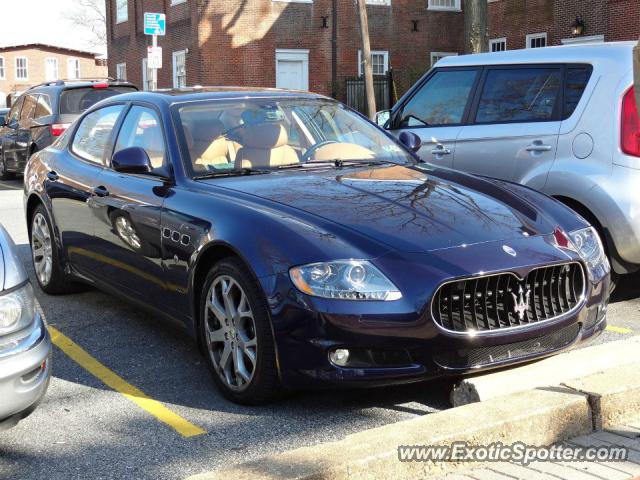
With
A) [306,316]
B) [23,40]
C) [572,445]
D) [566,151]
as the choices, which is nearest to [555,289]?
[572,445]

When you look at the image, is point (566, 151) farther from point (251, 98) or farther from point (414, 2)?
point (414, 2)

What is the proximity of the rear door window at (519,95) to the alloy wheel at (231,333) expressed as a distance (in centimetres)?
324

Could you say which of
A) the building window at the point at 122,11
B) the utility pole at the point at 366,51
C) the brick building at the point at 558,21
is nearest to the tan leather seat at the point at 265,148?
the utility pole at the point at 366,51

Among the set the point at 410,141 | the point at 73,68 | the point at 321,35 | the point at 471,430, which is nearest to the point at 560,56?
the point at 410,141

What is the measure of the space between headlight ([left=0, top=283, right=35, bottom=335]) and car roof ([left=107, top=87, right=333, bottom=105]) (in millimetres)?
2147

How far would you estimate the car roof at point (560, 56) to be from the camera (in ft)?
20.8

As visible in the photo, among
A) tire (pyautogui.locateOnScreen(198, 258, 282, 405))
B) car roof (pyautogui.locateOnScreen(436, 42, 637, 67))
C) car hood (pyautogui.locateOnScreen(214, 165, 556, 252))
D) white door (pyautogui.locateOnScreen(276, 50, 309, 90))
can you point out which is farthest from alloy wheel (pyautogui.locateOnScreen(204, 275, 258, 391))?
white door (pyautogui.locateOnScreen(276, 50, 309, 90))

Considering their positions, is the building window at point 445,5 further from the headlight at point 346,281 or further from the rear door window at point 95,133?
the headlight at point 346,281

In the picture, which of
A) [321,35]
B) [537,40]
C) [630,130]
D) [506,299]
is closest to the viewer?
[506,299]

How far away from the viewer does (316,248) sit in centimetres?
413

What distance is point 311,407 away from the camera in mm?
4441

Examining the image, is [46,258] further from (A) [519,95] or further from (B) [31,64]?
(B) [31,64]

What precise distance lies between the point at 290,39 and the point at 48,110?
45.4 ft

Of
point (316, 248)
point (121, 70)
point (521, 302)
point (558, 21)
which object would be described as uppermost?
point (558, 21)
